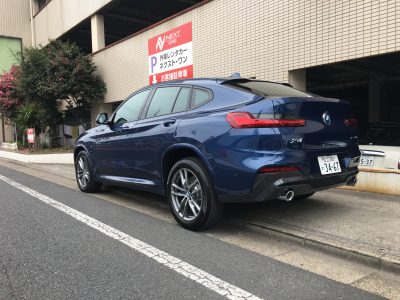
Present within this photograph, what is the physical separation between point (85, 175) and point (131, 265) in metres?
4.05

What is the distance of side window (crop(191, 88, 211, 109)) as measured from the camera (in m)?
4.91

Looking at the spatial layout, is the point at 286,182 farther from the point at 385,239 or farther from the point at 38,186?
the point at 38,186

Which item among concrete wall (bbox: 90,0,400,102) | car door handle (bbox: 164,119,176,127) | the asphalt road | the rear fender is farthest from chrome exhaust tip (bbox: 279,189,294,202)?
concrete wall (bbox: 90,0,400,102)

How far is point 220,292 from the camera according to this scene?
3250mm

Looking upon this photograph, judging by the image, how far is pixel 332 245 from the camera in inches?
158

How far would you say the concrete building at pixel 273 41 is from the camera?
22.7ft

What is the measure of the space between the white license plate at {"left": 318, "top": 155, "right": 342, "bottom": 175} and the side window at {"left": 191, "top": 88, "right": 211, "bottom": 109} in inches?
56.8

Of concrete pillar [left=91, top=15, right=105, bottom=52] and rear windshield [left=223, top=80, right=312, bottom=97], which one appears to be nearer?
rear windshield [left=223, top=80, right=312, bottom=97]

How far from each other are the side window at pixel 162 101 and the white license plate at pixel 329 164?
2.01 meters

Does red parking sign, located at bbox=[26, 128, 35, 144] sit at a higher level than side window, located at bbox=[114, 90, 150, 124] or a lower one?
lower

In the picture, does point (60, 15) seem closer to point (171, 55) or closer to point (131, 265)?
point (171, 55)

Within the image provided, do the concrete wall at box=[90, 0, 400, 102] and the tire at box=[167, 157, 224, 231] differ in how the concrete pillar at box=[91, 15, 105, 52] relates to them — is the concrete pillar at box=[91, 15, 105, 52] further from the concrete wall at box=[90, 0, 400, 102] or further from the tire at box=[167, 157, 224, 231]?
the tire at box=[167, 157, 224, 231]

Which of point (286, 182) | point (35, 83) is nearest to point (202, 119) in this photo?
point (286, 182)

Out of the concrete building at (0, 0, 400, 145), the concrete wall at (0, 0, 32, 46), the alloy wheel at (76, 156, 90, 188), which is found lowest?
the alloy wheel at (76, 156, 90, 188)
